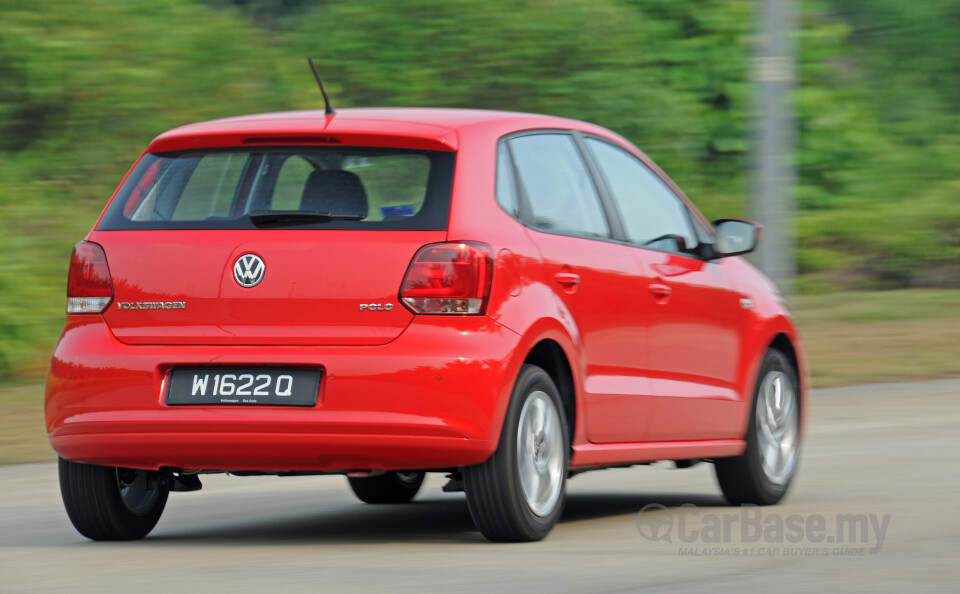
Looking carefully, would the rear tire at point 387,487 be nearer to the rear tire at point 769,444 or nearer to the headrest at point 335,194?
the rear tire at point 769,444

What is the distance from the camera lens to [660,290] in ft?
24.6

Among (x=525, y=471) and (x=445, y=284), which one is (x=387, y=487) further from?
(x=445, y=284)

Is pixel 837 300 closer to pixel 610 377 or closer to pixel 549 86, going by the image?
pixel 549 86

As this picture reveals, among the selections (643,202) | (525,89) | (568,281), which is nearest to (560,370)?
(568,281)

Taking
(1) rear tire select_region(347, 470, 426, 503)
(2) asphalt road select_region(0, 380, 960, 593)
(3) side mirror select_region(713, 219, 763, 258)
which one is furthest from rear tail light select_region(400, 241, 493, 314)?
(1) rear tire select_region(347, 470, 426, 503)

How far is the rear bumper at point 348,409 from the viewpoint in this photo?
6.15 meters

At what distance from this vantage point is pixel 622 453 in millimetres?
7191

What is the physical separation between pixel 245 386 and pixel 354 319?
1.49 feet

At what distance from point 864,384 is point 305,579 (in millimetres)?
9775

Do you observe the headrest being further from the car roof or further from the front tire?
the front tire

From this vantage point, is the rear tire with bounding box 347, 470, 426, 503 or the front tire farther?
the rear tire with bounding box 347, 470, 426, 503

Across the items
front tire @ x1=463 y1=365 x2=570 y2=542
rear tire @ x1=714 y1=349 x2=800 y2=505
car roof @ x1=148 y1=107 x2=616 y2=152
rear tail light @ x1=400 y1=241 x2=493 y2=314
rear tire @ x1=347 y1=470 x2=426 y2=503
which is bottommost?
rear tire @ x1=347 y1=470 x2=426 y2=503

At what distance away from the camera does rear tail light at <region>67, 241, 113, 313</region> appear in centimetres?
657

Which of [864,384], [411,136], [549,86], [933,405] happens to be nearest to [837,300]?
[549,86]
